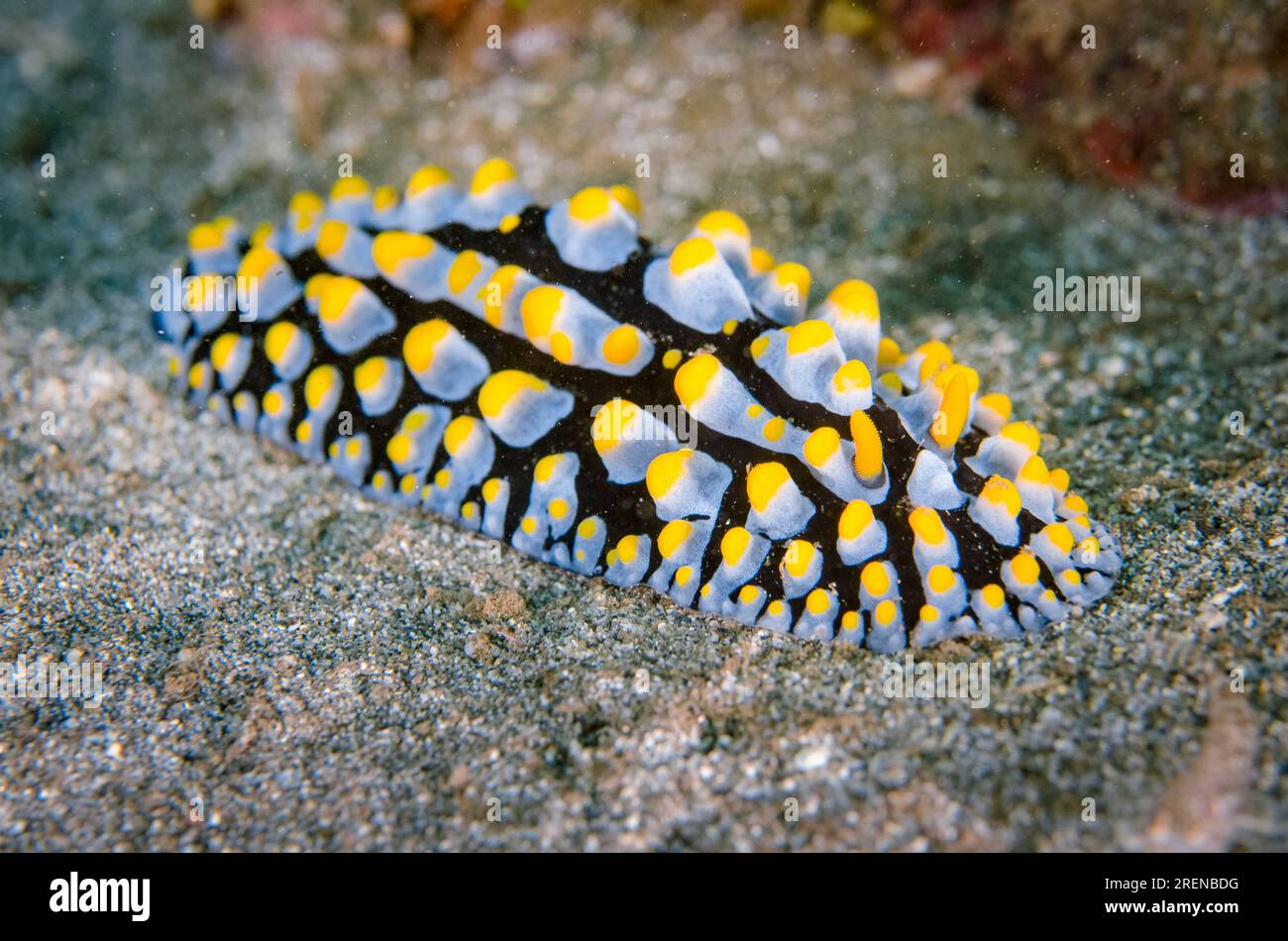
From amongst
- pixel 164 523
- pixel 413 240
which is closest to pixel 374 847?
pixel 164 523

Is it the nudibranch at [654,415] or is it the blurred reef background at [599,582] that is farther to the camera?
the nudibranch at [654,415]

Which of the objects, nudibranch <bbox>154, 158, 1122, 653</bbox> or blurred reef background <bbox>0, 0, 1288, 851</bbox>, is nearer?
blurred reef background <bbox>0, 0, 1288, 851</bbox>

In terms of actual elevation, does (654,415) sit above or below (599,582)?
above

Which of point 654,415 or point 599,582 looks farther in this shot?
point 599,582

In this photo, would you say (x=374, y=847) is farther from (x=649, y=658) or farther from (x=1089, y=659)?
(x=1089, y=659)
